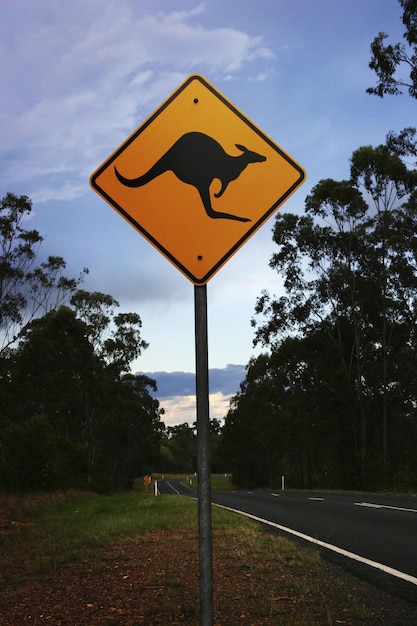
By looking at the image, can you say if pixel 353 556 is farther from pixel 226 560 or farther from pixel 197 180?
pixel 197 180

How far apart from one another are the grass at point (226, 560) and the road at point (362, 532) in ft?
1.64

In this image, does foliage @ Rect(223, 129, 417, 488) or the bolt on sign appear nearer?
Answer: the bolt on sign

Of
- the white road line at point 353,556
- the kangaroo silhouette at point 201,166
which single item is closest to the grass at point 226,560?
the white road line at point 353,556

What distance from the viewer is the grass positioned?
5195 millimetres

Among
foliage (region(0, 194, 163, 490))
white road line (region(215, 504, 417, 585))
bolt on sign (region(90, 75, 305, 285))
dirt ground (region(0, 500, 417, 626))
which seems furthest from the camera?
foliage (region(0, 194, 163, 490))

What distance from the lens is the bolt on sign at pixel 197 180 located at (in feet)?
8.98

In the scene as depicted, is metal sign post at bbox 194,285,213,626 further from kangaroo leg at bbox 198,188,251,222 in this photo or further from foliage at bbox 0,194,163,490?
foliage at bbox 0,194,163,490

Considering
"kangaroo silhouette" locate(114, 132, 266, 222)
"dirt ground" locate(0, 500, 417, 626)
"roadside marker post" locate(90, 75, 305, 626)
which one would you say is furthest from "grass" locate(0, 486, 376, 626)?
"kangaroo silhouette" locate(114, 132, 266, 222)

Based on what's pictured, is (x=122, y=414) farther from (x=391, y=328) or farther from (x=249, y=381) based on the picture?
(x=391, y=328)

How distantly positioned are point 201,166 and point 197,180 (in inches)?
2.5

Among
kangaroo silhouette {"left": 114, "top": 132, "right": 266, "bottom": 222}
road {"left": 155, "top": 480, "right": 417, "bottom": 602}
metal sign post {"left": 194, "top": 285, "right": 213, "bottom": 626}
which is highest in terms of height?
kangaroo silhouette {"left": 114, "top": 132, "right": 266, "bottom": 222}

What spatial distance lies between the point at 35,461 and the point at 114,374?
59.8ft

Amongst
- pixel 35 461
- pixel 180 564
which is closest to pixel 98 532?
pixel 180 564

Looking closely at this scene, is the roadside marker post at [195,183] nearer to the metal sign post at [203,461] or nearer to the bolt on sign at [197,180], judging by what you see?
the bolt on sign at [197,180]
